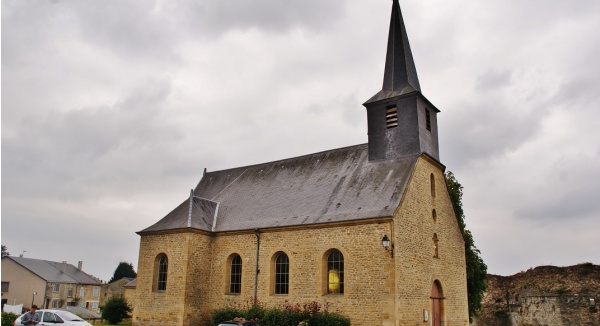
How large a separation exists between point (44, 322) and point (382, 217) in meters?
12.4

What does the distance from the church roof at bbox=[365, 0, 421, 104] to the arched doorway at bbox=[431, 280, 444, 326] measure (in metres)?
8.43

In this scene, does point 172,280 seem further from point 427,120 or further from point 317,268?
point 427,120

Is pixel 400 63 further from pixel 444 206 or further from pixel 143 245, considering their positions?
pixel 143 245

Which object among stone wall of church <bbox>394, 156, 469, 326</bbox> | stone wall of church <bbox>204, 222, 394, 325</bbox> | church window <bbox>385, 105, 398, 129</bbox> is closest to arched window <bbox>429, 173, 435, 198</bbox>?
stone wall of church <bbox>394, 156, 469, 326</bbox>

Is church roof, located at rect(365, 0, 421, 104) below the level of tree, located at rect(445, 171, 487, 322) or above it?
above

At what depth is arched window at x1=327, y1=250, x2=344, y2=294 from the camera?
60.8ft

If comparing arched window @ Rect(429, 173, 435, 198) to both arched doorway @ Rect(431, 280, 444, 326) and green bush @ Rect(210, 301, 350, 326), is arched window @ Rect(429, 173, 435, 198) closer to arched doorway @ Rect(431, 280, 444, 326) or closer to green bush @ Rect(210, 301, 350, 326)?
arched doorway @ Rect(431, 280, 444, 326)

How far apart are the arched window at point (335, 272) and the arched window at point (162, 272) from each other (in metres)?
8.08

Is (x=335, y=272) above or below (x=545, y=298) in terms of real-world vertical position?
above

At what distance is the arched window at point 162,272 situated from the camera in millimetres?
22328

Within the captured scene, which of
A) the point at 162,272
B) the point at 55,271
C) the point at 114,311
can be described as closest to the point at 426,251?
the point at 162,272

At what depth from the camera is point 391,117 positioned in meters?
21.1

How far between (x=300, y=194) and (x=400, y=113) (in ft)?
19.2

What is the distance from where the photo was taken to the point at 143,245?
23.3 m
